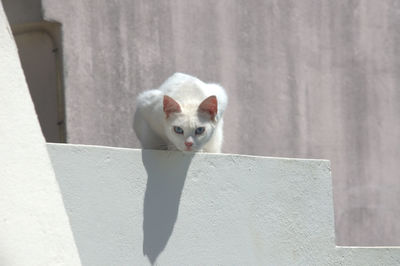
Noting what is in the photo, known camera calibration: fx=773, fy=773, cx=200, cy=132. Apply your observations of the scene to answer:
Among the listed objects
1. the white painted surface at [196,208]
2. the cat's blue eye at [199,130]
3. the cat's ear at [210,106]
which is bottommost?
the white painted surface at [196,208]

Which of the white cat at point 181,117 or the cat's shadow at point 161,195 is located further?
the white cat at point 181,117

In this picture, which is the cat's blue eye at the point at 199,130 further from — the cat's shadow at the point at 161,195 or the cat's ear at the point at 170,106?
the cat's shadow at the point at 161,195

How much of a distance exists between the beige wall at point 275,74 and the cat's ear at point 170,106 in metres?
2.30

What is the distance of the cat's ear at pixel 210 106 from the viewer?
4727 mm

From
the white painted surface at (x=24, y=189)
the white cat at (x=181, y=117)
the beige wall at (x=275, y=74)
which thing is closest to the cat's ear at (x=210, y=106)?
the white cat at (x=181, y=117)

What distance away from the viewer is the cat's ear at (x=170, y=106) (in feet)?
15.3

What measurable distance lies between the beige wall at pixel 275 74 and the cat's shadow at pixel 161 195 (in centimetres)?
254

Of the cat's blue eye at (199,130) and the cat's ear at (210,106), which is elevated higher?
the cat's ear at (210,106)

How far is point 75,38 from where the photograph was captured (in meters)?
6.89

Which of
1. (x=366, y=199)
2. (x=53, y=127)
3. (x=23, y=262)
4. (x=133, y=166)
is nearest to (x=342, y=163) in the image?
(x=366, y=199)

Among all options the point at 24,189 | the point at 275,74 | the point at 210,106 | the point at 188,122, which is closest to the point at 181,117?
the point at 188,122

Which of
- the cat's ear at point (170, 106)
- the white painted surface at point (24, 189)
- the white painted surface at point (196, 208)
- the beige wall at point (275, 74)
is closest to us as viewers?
the white painted surface at point (24, 189)

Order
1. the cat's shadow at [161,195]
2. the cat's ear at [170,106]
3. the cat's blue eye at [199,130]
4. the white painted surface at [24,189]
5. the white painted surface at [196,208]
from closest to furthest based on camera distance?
the white painted surface at [24,189] → the white painted surface at [196,208] → the cat's shadow at [161,195] → the cat's ear at [170,106] → the cat's blue eye at [199,130]

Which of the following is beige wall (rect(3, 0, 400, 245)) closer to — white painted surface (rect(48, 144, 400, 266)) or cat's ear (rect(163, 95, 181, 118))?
cat's ear (rect(163, 95, 181, 118))
